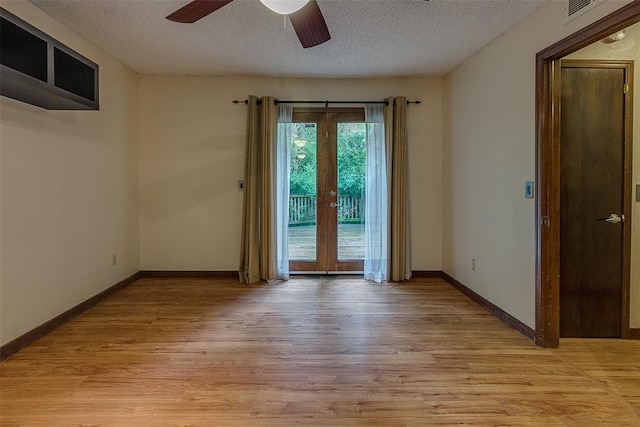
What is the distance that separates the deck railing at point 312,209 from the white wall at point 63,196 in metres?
2.03

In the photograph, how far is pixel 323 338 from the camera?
9.37 feet

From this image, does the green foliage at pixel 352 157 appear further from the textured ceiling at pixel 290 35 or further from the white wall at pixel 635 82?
the white wall at pixel 635 82

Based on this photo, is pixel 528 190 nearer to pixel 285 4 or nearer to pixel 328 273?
pixel 285 4

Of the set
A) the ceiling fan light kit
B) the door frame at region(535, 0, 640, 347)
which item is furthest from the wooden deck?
the ceiling fan light kit

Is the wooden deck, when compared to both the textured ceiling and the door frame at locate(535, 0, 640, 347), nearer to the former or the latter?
the textured ceiling

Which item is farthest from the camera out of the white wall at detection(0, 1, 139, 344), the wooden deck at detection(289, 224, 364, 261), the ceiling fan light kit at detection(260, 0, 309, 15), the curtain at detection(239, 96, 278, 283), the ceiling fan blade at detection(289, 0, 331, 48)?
the wooden deck at detection(289, 224, 364, 261)

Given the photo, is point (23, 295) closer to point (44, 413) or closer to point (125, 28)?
point (44, 413)

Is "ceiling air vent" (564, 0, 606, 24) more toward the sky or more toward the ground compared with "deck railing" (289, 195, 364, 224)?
more toward the sky

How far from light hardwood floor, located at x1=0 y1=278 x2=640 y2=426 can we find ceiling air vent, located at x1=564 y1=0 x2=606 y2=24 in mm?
2316

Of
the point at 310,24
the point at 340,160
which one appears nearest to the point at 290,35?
the point at 310,24

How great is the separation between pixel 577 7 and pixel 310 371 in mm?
2937

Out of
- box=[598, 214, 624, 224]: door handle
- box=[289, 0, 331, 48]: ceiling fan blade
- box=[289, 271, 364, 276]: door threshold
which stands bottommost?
box=[289, 271, 364, 276]: door threshold

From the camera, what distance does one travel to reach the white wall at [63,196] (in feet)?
8.52

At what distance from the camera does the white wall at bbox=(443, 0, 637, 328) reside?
2.83 meters
